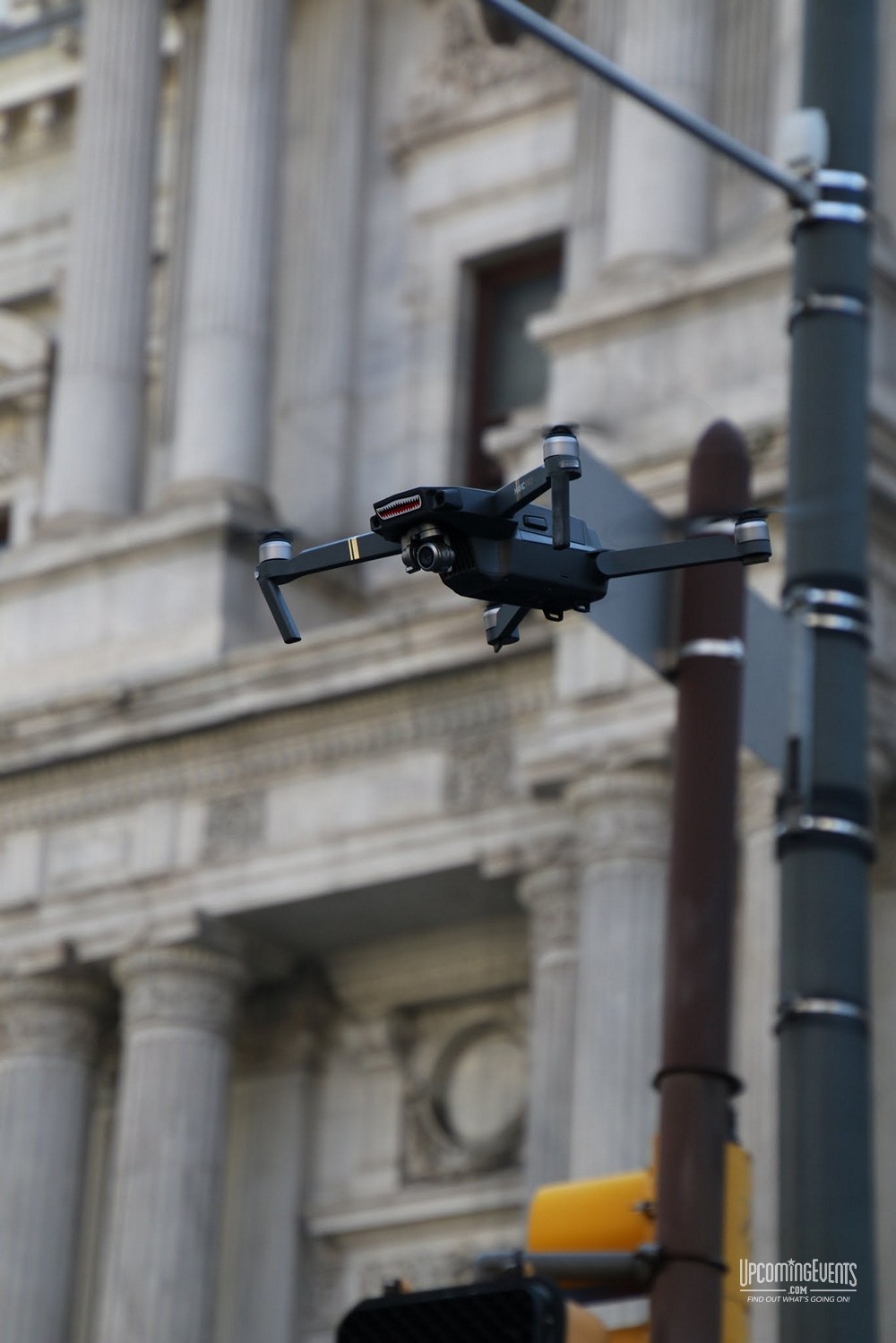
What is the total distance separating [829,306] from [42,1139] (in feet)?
49.6

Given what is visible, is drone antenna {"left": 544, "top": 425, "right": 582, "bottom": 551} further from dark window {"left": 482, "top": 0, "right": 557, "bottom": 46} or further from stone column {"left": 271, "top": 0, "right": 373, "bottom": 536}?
dark window {"left": 482, "top": 0, "right": 557, "bottom": 46}

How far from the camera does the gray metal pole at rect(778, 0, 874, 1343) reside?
8.60m

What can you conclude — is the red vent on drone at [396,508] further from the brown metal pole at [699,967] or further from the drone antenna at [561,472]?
the brown metal pole at [699,967]

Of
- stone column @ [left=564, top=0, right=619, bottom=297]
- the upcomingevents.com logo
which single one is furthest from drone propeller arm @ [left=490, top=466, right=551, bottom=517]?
stone column @ [left=564, top=0, right=619, bottom=297]

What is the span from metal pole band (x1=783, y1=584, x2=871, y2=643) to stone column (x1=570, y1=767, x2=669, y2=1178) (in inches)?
362

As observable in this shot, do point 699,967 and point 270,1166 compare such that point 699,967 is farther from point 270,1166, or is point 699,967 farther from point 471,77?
point 471,77

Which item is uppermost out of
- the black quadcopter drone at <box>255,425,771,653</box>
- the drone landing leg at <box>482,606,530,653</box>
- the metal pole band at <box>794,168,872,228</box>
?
the metal pole band at <box>794,168,872,228</box>

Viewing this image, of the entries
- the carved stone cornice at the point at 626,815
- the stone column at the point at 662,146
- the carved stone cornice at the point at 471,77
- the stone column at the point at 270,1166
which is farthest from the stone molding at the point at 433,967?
the carved stone cornice at the point at 471,77

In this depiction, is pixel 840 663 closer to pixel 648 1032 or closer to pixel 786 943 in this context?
pixel 786 943

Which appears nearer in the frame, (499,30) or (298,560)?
(298,560)

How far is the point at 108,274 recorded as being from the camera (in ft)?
83.6

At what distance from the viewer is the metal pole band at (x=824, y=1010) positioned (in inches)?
348

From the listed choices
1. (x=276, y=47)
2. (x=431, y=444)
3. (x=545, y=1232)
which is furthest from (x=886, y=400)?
(x=545, y=1232)

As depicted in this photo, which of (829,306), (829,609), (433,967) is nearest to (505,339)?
(433,967)
